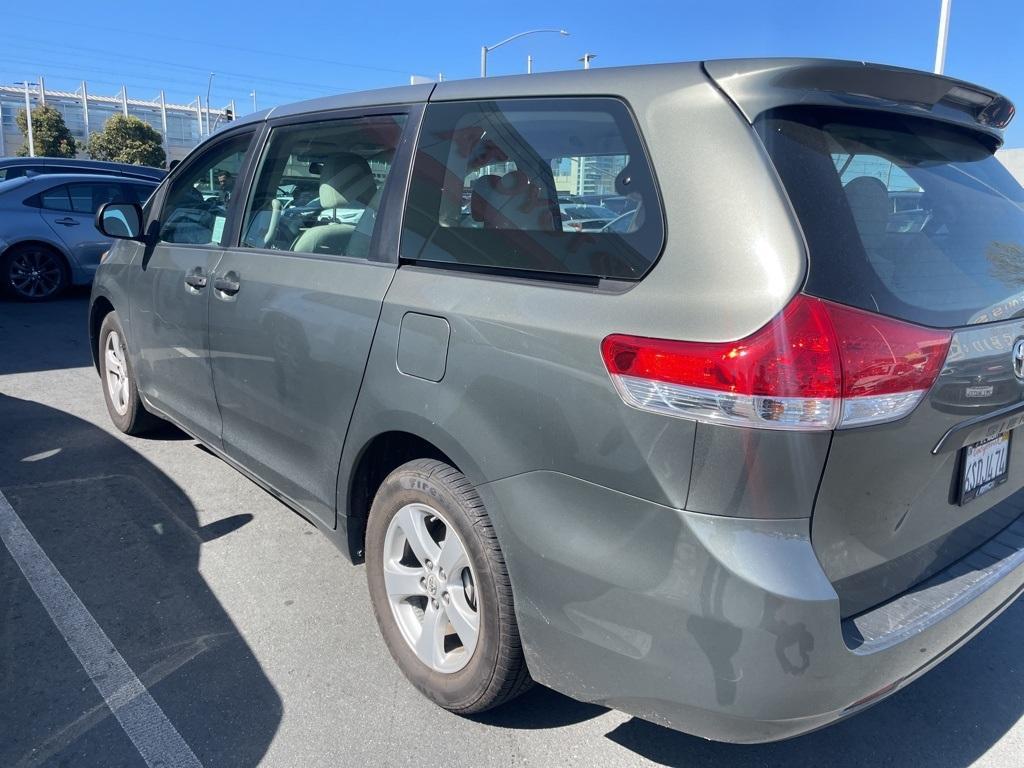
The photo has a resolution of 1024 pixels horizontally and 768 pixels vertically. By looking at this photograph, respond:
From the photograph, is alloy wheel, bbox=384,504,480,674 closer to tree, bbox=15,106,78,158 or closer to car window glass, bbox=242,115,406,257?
car window glass, bbox=242,115,406,257

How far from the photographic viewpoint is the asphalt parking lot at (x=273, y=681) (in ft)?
7.56

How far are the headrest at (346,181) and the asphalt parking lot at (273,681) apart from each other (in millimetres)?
1514

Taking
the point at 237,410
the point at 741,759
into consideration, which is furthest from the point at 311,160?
the point at 741,759

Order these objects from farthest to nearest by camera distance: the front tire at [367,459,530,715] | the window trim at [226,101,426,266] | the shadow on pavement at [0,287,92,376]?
1. the shadow on pavement at [0,287,92,376]
2. the window trim at [226,101,426,266]
3. the front tire at [367,459,530,715]

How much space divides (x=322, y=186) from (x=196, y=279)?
81 centimetres

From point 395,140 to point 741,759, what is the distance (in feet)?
7.29

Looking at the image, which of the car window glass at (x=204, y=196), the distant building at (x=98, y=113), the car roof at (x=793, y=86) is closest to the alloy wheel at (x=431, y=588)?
the car roof at (x=793, y=86)

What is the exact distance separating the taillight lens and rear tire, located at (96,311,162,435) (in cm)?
363

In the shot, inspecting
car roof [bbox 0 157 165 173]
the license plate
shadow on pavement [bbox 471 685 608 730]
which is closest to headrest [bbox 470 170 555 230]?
the license plate

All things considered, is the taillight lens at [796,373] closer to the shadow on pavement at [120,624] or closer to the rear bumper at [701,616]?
the rear bumper at [701,616]

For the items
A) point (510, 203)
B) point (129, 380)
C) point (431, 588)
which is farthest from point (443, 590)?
point (129, 380)

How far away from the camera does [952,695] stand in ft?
8.59

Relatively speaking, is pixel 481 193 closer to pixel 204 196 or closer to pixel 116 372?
pixel 204 196

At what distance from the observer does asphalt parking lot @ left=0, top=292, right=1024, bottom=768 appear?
7.56 ft
